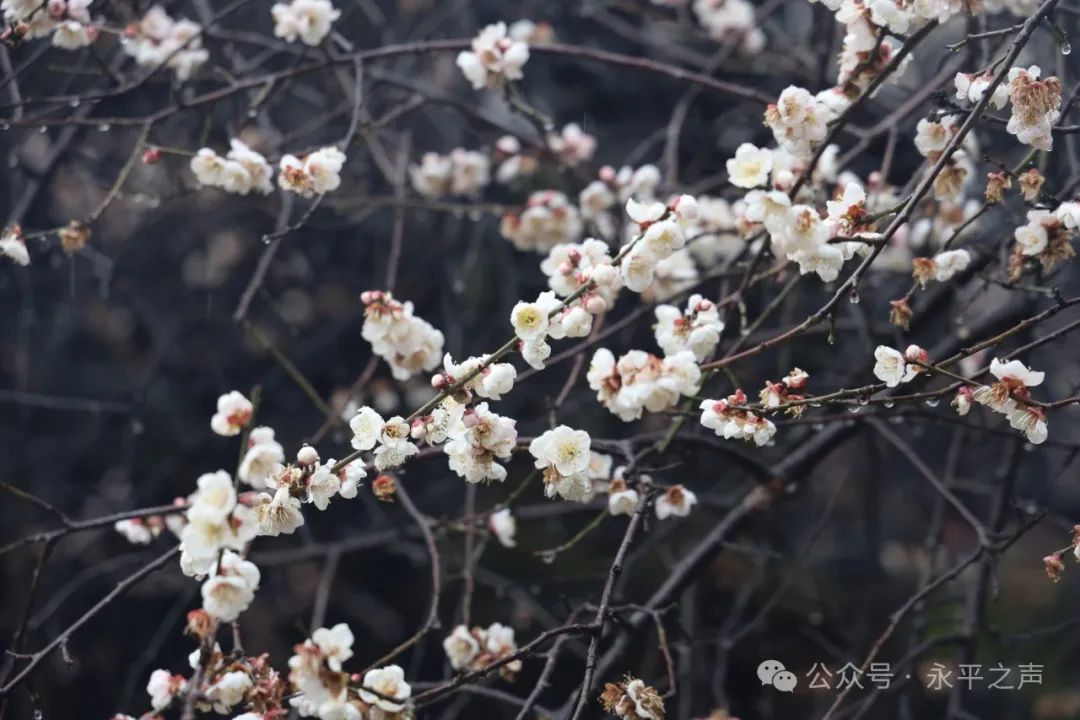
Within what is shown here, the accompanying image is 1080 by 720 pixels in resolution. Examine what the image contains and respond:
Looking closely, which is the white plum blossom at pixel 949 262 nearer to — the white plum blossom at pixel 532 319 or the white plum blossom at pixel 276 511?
the white plum blossom at pixel 532 319

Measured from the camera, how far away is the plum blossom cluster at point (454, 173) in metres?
2.72

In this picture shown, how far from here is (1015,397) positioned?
4.50 ft

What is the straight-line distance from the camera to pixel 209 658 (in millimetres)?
1221

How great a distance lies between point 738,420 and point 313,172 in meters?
0.95

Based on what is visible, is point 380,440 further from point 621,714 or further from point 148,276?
point 148,276

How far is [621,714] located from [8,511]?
8.36ft

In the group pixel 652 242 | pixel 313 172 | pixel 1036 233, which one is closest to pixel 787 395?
pixel 652 242

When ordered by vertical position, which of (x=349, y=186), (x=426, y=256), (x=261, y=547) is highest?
(x=349, y=186)

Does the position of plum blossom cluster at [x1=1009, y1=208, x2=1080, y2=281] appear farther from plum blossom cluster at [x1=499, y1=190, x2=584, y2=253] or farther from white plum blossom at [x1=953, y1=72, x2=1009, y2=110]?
plum blossom cluster at [x1=499, y1=190, x2=584, y2=253]

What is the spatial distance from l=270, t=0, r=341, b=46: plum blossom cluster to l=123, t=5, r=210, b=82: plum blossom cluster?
28 centimetres

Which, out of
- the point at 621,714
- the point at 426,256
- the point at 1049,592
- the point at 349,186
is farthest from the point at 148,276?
the point at 1049,592

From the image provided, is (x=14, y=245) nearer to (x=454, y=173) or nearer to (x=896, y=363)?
(x=454, y=173)

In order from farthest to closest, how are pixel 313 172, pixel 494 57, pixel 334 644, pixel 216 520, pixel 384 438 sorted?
1. pixel 494 57
2. pixel 313 172
3. pixel 384 438
4. pixel 334 644
5. pixel 216 520

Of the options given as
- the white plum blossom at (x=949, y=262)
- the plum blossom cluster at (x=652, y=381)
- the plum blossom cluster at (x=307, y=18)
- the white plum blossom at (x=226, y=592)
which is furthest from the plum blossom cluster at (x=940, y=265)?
the plum blossom cluster at (x=307, y=18)
